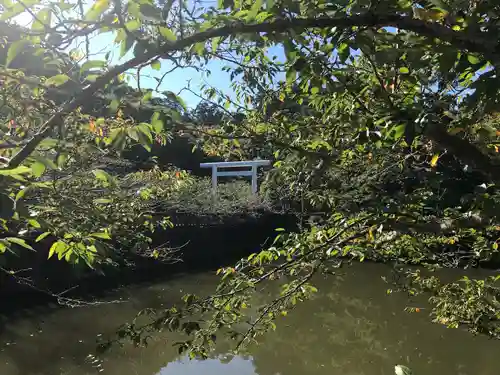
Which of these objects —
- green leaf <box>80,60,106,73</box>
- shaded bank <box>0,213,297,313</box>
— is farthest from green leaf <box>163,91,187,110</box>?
shaded bank <box>0,213,297,313</box>

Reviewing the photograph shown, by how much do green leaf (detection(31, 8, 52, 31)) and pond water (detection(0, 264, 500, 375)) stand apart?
317 cm

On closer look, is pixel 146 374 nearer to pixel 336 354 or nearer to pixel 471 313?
pixel 336 354

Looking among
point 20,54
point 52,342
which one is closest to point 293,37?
point 20,54

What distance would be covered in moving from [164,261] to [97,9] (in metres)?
4.26

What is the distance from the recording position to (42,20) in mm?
731

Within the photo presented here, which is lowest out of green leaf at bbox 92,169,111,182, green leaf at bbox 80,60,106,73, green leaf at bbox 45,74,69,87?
green leaf at bbox 92,169,111,182

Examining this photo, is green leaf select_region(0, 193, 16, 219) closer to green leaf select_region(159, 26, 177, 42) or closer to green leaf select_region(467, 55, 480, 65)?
green leaf select_region(159, 26, 177, 42)

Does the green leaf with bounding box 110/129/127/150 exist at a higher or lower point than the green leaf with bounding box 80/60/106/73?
lower

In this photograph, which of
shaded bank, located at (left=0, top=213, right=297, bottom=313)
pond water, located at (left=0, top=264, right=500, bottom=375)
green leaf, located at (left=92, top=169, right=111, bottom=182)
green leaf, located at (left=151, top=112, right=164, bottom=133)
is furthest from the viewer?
shaded bank, located at (left=0, top=213, right=297, bottom=313)

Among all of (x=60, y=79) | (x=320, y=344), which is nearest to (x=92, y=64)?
(x=60, y=79)

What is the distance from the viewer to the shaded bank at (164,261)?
5.51 m

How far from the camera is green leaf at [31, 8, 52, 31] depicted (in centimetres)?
73

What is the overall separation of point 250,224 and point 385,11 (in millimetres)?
7836

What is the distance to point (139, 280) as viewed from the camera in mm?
6625
